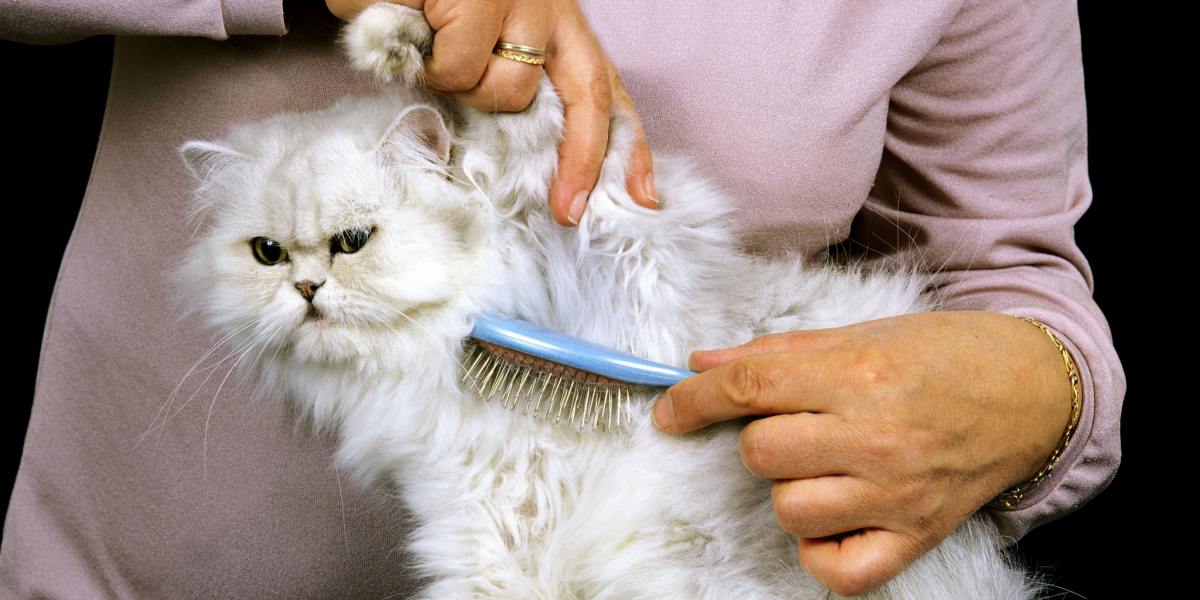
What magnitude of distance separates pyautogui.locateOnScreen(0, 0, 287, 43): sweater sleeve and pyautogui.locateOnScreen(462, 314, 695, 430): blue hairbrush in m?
0.49

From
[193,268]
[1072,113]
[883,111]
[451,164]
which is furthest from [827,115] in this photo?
[193,268]

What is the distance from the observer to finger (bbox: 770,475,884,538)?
933 millimetres

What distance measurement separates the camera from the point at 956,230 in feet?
4.47

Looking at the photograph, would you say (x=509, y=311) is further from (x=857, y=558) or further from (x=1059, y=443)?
(x=1059, y=443)

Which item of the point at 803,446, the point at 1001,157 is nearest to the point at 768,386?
the point at 803,446

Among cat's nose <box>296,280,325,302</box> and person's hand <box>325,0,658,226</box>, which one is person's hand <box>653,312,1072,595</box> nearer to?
person's hand <box>325,0,658,226</box>

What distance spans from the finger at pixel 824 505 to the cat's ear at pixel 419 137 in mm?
561

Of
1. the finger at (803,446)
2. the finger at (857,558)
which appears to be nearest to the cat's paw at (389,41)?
the finger at (803,446)

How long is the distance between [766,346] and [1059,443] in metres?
0.45

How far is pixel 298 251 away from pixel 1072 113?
1197mm

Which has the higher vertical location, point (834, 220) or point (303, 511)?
point (834, 220)

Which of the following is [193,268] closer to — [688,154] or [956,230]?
[688,154]

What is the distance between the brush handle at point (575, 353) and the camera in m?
1.01

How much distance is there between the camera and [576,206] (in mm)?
1021
